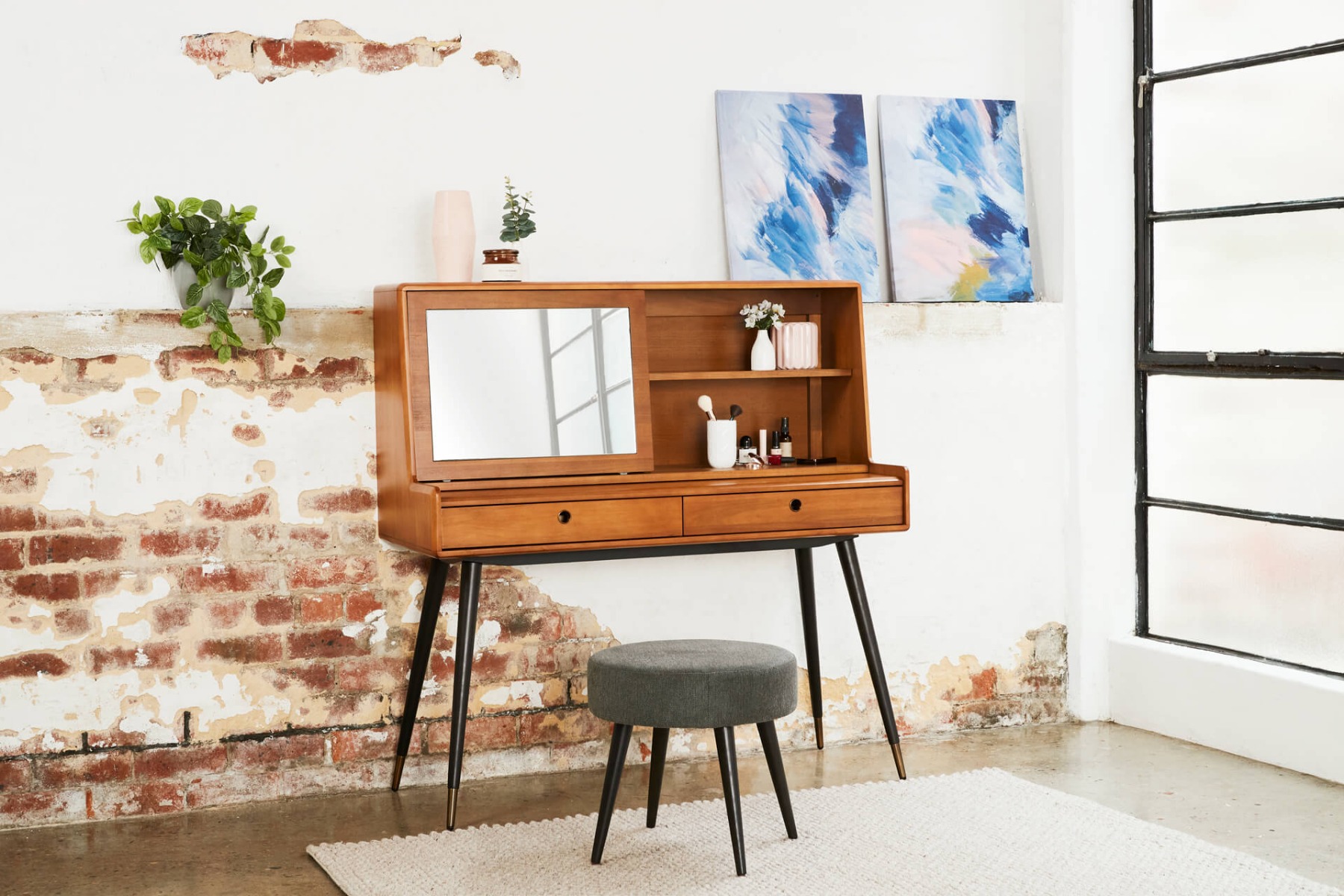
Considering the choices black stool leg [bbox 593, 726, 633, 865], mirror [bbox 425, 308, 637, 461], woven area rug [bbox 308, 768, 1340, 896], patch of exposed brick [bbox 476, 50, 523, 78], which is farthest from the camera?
patch of exposed brick [bbox 476, 50, 523, 78]

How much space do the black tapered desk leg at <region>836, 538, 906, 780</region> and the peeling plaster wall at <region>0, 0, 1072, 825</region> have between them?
392 mm

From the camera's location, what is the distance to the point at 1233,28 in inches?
167

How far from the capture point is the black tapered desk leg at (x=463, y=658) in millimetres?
3646

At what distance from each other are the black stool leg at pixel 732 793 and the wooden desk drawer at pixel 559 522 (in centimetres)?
70

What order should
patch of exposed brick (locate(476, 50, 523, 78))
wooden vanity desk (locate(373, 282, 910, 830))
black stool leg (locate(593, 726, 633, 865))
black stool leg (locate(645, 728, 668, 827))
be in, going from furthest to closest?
patch of exposed brick (locate(476, 50, 523, 78)), wooden vanity desk (locate(373, 282, 910, 830)), black stool leg (locate(645, 728, 668, 827)), black stool leg (locate(593, 726, 633, 865))

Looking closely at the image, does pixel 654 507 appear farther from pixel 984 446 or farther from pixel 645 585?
pixel 984 446

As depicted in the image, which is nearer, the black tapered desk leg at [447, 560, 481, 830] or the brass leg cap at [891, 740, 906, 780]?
the black tapered desk leg at [447, 560, 481, 830]

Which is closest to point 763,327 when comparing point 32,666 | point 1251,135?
point 1251,135

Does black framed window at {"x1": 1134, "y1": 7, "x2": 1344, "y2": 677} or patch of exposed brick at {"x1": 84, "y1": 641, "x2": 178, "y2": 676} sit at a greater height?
black framed window at {"x1": 1134, "y1": 7, "x2": 1344, "y2": 677}

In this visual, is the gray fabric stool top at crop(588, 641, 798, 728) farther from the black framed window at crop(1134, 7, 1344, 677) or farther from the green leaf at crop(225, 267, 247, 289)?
the black framed window at crop(1134, 7, 1344, 677)

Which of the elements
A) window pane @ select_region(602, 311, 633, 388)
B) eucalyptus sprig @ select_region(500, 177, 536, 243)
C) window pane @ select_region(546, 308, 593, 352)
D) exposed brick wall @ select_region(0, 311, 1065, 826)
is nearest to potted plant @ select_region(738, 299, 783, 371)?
window pane @ select_region(602, 311, 633, 388)

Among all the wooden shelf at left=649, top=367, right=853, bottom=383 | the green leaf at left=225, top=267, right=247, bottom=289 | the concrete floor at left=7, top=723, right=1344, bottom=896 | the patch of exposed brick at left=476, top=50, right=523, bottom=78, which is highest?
the patch of exposed brick at left=476, top=50, right=523, bottom=78

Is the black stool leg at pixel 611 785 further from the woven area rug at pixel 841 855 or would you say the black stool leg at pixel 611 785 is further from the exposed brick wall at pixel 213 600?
the exposed brick wall at pixel 213 600

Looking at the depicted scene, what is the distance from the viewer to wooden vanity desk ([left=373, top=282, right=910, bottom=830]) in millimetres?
3623
